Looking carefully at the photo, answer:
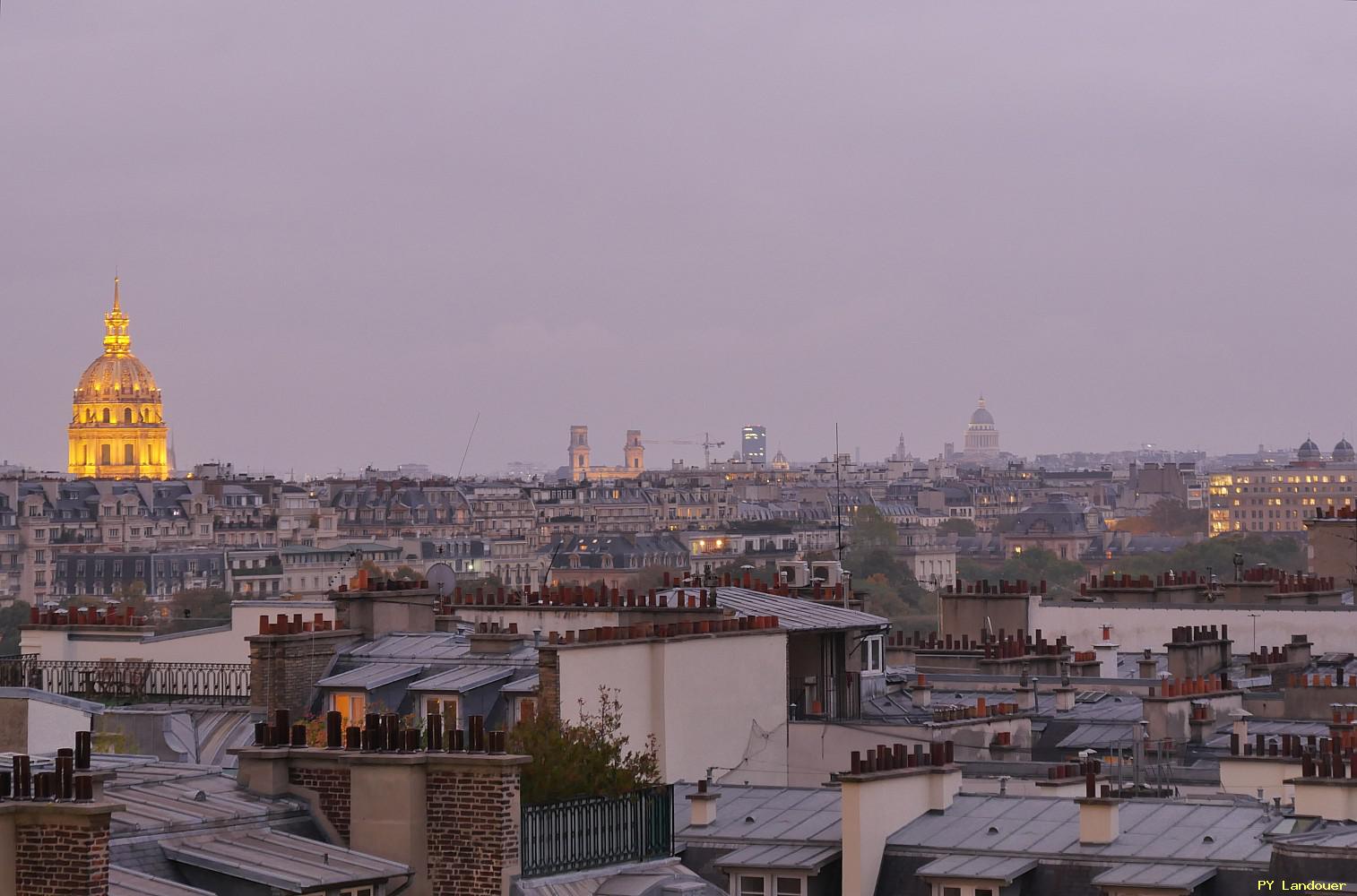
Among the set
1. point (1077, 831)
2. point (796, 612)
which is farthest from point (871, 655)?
point (1077, 831)

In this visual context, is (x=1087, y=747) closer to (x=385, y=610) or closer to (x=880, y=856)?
(x=385, y=610)

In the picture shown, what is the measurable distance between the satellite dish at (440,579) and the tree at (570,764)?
8.73 meters

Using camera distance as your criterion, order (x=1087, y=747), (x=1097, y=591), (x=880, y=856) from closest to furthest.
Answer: (x=880, y=856) → (x=1087, y=747) → (x=1097, y=591)

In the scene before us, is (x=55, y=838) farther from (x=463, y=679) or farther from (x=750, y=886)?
(x=463, y=679)

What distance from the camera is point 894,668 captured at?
103 feet

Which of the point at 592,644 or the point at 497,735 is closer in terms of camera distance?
the point at 497,735

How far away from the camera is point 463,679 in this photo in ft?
73.5

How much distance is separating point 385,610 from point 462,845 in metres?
10.8

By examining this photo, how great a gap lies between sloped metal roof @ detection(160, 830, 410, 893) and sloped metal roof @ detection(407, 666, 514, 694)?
289 inches

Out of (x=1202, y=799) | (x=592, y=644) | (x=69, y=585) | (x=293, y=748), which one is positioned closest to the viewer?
(x=293, y=748)

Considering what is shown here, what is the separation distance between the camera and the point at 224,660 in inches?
1090

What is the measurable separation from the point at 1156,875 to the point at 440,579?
11645 mm

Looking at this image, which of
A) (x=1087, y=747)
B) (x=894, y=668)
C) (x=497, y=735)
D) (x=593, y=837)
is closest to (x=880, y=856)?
(x=593, y=837)

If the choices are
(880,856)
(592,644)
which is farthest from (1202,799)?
(592,644)
